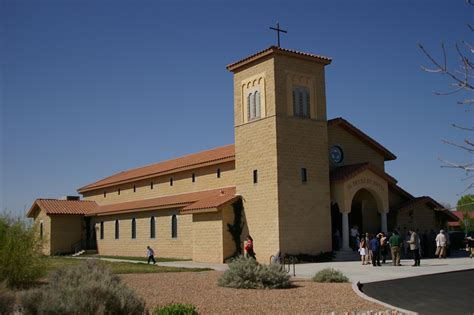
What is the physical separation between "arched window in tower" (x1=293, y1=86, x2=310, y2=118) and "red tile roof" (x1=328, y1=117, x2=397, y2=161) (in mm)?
2405

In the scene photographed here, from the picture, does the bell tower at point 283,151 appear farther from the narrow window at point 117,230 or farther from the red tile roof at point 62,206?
the red tile roof at point 62,206

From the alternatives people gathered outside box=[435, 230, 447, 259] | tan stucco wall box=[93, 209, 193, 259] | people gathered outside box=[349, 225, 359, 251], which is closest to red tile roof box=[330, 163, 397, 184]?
people gathered outside box=[349, 225, 359, 251]

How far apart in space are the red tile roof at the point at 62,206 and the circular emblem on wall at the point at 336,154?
24556 mm

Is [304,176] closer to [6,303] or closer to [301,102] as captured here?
[301,102]

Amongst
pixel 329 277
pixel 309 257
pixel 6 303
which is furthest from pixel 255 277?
pixel 309 257

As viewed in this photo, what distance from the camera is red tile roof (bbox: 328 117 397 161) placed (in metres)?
33.1

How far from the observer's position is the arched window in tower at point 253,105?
30938 mm

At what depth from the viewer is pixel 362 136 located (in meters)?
34.8

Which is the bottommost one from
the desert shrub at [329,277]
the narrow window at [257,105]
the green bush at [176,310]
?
the desert shrub at [329,277]

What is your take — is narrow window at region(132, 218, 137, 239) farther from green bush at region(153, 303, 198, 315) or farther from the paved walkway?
green bush at region(153, 303, 198, 315)

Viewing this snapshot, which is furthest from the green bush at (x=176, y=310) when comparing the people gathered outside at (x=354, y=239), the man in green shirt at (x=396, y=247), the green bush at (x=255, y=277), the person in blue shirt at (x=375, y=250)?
the people gathered outside at (x=354, y=239)

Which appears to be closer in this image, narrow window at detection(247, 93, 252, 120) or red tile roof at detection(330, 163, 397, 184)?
red tile roof at detection(330, 163, 397, 184)

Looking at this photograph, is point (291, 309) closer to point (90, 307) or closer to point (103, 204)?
point (90, 307)

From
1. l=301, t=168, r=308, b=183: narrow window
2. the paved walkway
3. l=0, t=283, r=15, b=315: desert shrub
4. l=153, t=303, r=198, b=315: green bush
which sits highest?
l=301, t=168, r=308, b=183: narrow window
